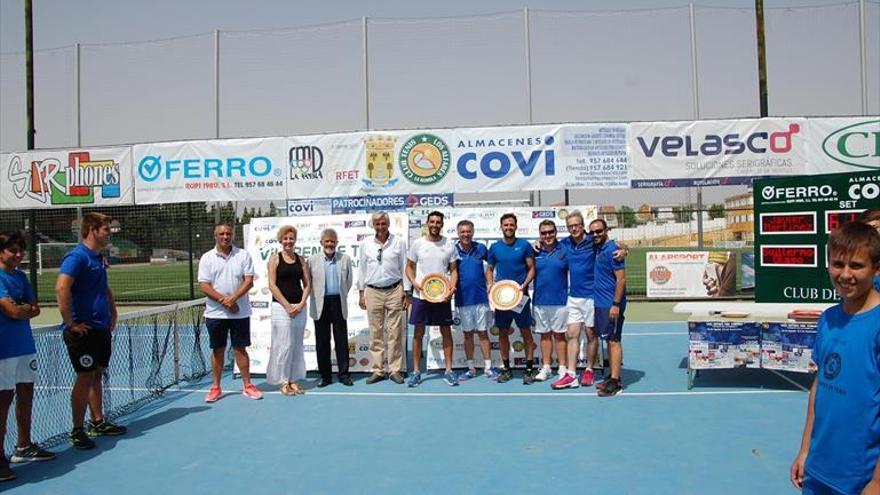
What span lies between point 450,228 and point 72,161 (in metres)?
10.1

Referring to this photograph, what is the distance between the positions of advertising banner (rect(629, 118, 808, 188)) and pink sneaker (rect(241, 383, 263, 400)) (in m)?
8.83

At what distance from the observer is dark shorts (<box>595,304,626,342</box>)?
700 cm

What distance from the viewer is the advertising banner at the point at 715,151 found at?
1312cm

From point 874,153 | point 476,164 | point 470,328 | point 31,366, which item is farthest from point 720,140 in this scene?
point 31,366

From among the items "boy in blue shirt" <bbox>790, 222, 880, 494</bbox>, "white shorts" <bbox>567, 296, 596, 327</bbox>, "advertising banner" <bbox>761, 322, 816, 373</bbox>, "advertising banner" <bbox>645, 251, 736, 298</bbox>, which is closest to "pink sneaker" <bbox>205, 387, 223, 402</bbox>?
"white shorts" <bbox>567, 296, 596, 327</bbox>

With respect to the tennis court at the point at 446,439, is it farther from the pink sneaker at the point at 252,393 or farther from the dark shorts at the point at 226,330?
the dark shorts at the point at 226,330

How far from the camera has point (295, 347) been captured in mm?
7559

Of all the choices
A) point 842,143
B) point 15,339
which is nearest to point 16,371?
point 15,339

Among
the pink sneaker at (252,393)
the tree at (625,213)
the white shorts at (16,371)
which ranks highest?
the tree at (625,213)

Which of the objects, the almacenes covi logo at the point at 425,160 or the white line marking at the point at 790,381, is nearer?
the white line marking at the point at 790,381

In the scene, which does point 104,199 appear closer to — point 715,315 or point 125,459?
point 125,459

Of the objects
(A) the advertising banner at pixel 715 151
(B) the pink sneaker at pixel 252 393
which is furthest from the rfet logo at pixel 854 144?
(B) the pink sneaker at pixel 252 393

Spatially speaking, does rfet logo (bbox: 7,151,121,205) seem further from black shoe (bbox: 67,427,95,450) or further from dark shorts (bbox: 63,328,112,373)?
black shoe (bbox: 67,427,95,450)

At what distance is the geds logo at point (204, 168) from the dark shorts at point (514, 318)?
7626 millimetres
